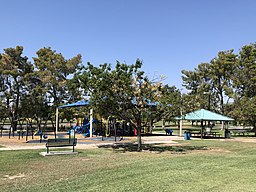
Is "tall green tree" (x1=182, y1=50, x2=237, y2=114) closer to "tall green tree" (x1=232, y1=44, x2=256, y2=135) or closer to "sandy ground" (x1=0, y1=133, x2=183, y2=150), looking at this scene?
"tall green tree" (x1=232, y1=44, x2=256, y2=135)

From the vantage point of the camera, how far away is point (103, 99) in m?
15.9

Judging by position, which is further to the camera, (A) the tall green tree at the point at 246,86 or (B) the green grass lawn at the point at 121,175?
(A) the tall green tree at the point at 246,86

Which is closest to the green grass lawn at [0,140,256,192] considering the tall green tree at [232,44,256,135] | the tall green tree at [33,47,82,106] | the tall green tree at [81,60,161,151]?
the tall green tree at [81,60,161,151]

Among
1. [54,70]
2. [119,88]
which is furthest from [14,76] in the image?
[119,88]

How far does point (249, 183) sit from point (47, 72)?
110 feet

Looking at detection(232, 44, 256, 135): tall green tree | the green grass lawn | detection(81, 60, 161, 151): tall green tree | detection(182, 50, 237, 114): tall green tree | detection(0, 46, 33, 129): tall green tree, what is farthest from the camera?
detection(182, 50, 237, 114): tall green tree

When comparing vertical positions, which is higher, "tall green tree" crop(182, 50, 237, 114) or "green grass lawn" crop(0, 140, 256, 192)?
"tall green tree" crop(182, 50, 237, 114)

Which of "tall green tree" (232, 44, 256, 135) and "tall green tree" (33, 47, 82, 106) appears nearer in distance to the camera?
"tall green tree" (232, 44, 256, 135)

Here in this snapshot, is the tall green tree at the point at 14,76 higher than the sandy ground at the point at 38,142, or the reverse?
the tall green tree at the point at 14,76

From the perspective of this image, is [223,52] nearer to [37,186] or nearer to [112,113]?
[112,113]

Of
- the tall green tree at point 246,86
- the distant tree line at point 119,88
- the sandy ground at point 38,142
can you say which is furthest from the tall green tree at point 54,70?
the tall green tree at point 246,86

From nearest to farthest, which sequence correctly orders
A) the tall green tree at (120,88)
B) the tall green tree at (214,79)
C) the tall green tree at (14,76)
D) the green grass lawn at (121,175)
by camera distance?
1. the green grass lawn at (121,175)
2. the tall green tree at (120,88)
3. the tall green tree at (14,76)
4. the tall green tree at (214,79)

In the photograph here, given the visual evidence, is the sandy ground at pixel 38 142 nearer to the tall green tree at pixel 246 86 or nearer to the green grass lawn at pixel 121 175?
the green grass lawn at pixel 121 175

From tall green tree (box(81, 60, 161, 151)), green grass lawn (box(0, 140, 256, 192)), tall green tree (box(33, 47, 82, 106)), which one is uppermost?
tall green tree (box(33, 47, 82, 106))
